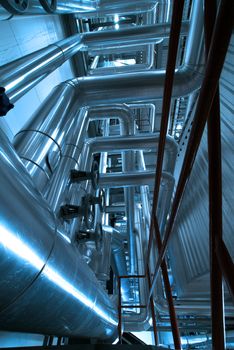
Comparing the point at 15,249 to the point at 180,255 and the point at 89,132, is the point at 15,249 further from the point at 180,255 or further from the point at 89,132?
the point at 89,132

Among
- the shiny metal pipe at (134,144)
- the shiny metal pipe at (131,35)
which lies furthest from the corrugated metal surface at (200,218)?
the shiny metal pipe at (131,35)

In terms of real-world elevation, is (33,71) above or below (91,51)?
above

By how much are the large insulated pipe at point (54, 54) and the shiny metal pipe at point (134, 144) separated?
0.79 meters

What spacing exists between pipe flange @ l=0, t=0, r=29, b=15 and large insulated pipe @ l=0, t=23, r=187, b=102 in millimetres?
227

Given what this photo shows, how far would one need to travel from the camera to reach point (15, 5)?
127cm

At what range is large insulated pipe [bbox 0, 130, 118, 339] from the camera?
63cm

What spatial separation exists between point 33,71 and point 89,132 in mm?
2566

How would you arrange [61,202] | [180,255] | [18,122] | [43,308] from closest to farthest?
[43,308] < [61,202] < [18,122] < [180,255]

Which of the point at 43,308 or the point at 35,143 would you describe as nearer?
the point at 43,308


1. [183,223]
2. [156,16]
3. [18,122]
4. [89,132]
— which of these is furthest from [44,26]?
[183,223]

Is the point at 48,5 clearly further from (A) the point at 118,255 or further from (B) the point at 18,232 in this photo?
(A) the point at 118,255

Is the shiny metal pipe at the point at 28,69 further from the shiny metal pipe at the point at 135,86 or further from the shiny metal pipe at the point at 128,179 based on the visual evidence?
the shiny metal pipe at the point at 128,179

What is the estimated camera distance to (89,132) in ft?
13.2

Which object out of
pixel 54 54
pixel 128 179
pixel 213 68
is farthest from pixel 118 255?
pixel 213 68
